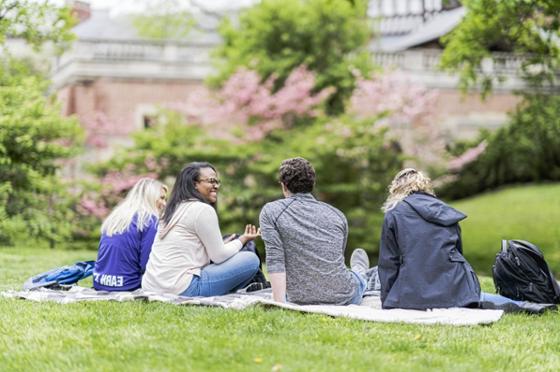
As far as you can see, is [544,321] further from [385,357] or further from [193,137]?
[193,137]

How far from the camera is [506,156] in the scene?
22.9 meters

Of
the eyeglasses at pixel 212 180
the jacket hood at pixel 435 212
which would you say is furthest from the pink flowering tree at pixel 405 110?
the jacket hood at pixel 435 212

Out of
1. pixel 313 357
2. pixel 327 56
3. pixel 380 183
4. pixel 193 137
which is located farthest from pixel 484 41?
pixel 313 357

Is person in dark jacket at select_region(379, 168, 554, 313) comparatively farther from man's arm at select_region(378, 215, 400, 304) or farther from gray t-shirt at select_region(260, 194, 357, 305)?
gray t-shirt at select_region(260, 194, 357, 305)

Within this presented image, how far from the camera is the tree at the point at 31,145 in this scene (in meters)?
13.1

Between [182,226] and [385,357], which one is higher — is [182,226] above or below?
above

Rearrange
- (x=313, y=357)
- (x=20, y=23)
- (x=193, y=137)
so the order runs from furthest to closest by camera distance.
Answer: (x=193, y=137), (x=20, y=23), (x=313, y=357)

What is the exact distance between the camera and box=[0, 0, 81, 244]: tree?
13.1 meters

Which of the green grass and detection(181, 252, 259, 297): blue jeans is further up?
detection(181, 252, 259, 297): blue jeans

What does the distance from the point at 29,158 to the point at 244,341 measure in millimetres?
9742

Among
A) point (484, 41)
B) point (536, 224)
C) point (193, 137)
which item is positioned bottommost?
point (536, 224)

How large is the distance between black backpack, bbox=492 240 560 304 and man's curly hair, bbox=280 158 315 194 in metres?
1.85

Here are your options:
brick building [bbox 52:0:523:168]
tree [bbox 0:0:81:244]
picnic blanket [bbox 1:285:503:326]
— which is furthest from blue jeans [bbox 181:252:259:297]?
brick building [bbox 52:0:523:168]

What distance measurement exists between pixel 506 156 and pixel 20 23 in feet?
48.0
